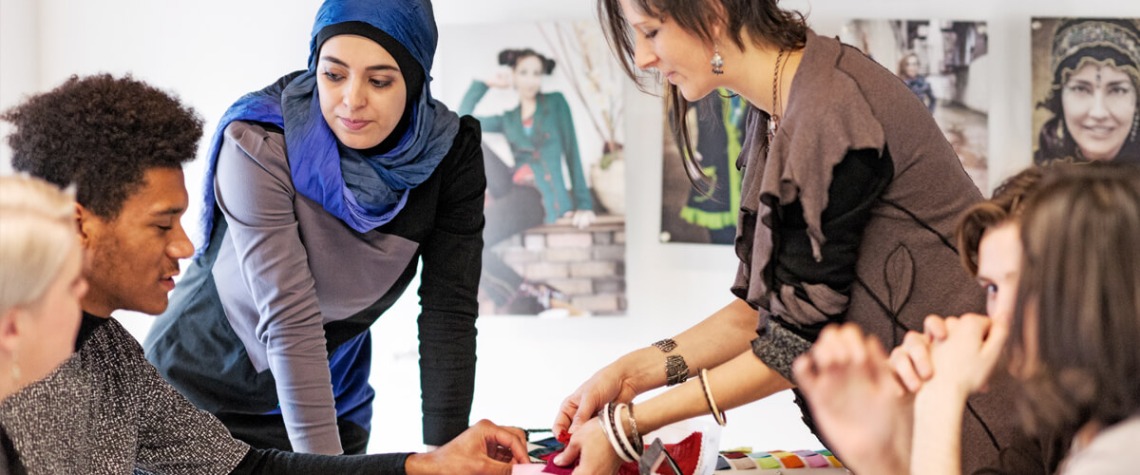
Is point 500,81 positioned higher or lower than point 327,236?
higher

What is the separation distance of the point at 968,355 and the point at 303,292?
106 cm

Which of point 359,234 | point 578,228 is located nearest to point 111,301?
point 359,234

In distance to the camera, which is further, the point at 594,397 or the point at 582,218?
the point at 582,218

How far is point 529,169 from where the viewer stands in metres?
3.18

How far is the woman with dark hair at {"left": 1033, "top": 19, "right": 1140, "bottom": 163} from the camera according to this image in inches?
121

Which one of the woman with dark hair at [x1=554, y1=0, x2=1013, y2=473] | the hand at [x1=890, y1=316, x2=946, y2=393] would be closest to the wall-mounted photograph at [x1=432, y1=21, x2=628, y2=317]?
the woman with dark hair at [x1=554, y1=0, x2=1013, y2=473]

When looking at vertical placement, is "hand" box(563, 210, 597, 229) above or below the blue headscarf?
below

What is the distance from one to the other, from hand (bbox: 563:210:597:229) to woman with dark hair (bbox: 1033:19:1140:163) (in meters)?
1.23

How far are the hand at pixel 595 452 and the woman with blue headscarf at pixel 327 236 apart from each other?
450 millimetres

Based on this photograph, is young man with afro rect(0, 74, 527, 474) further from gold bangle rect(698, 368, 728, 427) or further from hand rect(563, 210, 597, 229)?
hand rect(563, 210, 597, 229)

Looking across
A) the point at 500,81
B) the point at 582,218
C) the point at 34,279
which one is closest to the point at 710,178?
the point at 582,218

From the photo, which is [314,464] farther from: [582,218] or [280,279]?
[582,218]

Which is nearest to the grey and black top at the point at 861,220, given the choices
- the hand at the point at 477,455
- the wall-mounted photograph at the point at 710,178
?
the hand at the point at 477,455

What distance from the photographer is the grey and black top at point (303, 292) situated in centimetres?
181
